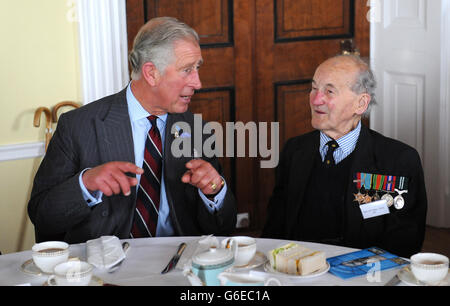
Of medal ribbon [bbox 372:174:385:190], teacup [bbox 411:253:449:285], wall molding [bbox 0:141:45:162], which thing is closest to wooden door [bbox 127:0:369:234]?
wall molding [bbox 0:141:45:162]

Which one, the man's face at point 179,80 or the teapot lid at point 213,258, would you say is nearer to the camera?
the teapot lid at point 213,258

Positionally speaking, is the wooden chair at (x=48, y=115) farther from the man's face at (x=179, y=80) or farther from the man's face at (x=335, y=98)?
the man's face at (x=335, y=98)

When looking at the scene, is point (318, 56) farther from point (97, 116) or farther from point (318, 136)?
point (97, 116)

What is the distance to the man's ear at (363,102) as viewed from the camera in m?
2.54

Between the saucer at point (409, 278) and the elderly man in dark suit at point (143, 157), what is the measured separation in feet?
2.31

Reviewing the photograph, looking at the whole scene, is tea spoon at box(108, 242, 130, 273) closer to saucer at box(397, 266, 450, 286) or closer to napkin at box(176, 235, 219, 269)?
napkin at box(176, 235, 219, 269)

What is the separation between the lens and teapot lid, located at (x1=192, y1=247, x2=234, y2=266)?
1597 millimetres

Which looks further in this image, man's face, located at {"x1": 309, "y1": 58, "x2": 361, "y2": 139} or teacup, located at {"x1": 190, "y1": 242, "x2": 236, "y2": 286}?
man's face, located at {"x1": 309, "y1": 58, "x2": 361, "y2": 139}

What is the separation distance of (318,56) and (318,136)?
5.37ft

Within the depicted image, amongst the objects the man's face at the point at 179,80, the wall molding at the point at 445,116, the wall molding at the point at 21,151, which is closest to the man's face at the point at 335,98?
the man's face at the point at 179,80

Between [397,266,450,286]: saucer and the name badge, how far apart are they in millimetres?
553

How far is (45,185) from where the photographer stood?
7.63 feet
